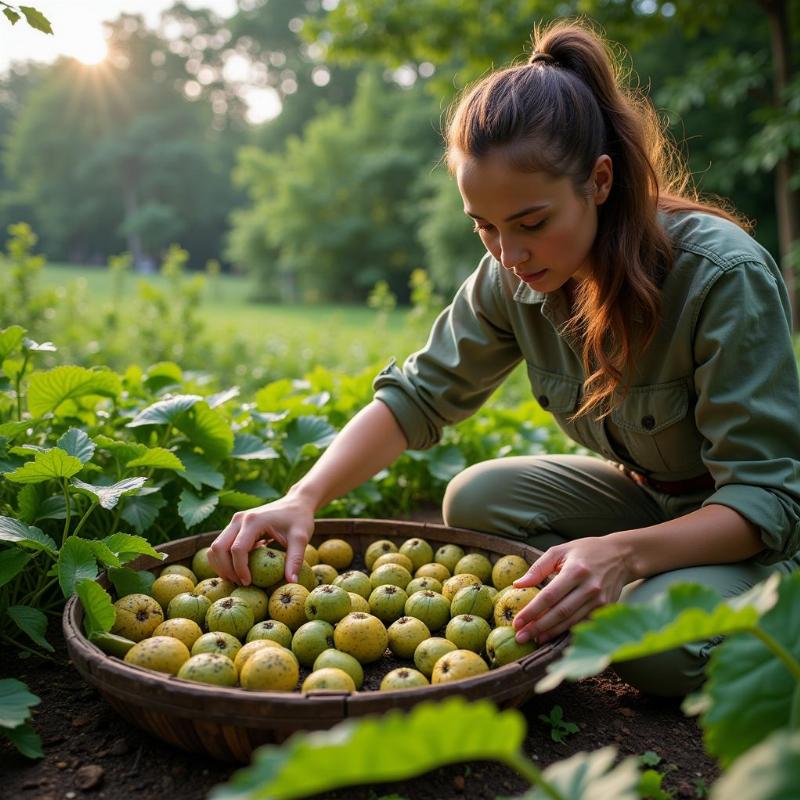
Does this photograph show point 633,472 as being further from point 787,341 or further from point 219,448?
point 219,448

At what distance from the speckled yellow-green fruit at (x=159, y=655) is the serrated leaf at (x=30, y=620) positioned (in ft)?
1.10

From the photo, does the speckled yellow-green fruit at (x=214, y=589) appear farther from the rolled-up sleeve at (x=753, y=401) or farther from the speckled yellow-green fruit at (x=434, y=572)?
the rolled-up sleeve at (x=753, y=401)

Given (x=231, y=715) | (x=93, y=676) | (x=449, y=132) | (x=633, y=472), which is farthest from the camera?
(x=633, y=472)

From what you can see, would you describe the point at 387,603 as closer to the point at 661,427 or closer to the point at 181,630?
the point at 181,630

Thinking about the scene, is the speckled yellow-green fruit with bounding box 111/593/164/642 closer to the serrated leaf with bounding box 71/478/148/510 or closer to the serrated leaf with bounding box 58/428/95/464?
the serrated leaf with bounding box 71/478/148/510

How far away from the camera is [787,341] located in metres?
1.92

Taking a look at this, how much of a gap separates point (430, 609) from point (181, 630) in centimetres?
62

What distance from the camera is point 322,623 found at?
1.92 m

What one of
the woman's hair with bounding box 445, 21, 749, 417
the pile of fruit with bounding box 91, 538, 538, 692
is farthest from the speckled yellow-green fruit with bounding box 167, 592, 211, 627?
the woman's hair with bounding box 445, 21, 749, 417

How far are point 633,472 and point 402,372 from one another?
791 mm

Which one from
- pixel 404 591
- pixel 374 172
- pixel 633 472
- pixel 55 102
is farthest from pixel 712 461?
pixel 55 102

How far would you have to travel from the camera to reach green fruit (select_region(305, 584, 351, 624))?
199 centimetres

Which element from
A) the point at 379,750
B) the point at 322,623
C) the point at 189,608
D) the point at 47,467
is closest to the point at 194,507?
the point at 189,608

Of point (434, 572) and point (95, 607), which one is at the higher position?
point (95, 607)
